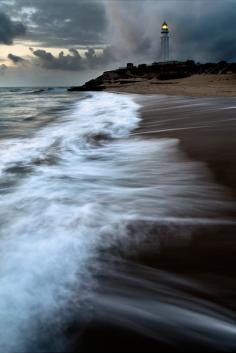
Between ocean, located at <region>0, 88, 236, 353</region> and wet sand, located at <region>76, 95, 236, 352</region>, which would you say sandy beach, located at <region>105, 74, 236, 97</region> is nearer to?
ocean, located at <region>0, 88, 236, 353</region>

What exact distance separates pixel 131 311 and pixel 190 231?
0.95 metres

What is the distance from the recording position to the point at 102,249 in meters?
2.23

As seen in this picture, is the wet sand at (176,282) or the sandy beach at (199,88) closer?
the wet sand at (176,282)

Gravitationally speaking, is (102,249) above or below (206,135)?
below

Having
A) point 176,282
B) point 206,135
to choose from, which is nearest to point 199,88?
point 206,135

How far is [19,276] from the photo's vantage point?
1.95m

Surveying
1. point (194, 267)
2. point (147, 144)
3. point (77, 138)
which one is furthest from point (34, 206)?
point (77, 138)

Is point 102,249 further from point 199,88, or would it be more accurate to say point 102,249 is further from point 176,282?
point 199,88

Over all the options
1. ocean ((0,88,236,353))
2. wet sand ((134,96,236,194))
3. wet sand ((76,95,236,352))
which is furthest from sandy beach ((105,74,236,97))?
wet sand ((76,95,236,352))

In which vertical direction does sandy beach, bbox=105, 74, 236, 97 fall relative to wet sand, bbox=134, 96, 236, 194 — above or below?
above

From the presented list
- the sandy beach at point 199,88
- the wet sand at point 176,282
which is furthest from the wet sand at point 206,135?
the sandy beach at point 199,88

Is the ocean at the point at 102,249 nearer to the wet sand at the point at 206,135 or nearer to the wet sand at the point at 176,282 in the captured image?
the wet sand at the point at 176,282

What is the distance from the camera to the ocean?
59.1 inches

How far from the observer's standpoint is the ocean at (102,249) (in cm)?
150
